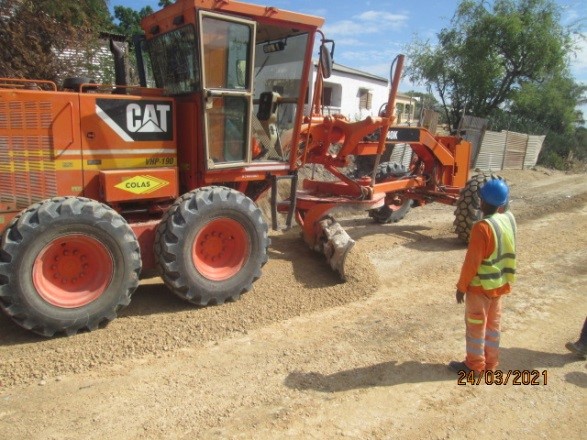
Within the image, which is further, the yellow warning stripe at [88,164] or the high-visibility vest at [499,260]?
the yellow warning stripe at [88,164]

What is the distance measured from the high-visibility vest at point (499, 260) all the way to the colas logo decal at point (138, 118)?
310 cm

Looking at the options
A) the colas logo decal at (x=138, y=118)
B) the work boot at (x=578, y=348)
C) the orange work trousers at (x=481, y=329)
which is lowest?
the work boot at (x=578, y=348)

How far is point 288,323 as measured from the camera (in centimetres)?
459

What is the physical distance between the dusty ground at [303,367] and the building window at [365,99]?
25.9 metres

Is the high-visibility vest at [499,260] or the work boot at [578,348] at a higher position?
the high-visibility vest at [499,260]

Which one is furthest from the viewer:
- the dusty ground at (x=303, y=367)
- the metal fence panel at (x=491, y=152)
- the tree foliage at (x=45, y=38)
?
the metal fence panel at (x=491, y=152)

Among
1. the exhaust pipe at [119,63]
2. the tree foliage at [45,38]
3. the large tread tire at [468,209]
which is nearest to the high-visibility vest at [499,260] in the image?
the large tread tire at [468,209]

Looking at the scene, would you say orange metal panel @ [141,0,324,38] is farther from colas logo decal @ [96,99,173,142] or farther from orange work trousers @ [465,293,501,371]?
orange work trousers @ [465,293,501,371]

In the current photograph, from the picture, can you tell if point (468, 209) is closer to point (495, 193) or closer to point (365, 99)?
point (495, 193)

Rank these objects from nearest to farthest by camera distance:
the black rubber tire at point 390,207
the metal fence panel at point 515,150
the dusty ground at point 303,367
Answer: the dusty ground at point 303,367
the black rubber tire at point 390,207
the metal fence panel at point 515,150

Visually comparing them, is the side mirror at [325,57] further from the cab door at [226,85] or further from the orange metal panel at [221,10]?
the cab door at [226,85]

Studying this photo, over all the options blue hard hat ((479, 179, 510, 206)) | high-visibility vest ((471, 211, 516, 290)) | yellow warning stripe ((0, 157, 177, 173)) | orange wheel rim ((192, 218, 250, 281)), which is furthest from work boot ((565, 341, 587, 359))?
yellow warning stripe ((0, 157, 177, 173))

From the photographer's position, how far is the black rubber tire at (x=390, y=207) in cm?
849

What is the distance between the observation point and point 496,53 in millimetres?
21859
